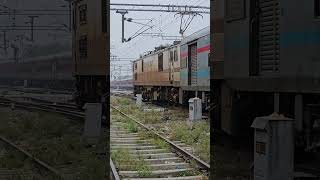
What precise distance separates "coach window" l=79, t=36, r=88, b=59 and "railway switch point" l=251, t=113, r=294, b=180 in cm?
162

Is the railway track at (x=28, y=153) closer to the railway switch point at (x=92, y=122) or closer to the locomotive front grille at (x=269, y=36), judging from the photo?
the railway switch point at (x=92, y=122)

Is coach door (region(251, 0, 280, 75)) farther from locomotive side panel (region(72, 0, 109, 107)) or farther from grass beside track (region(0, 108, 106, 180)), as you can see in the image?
grass beside track (region(0, 108, 106, 180))

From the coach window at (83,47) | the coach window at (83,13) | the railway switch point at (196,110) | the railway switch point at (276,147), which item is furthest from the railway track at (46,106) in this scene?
the railway switch point at (196,110)

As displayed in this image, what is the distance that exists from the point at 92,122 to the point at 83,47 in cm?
69

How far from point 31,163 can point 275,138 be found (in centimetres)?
232

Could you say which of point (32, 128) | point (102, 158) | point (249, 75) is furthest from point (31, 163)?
point (249, 75)

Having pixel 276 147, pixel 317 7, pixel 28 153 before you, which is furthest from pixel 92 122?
pixel 317 7

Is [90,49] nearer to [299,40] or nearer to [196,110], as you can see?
[299,40]

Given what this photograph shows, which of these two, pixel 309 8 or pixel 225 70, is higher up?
pixel 309 8

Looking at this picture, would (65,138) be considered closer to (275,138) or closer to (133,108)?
(275,138)

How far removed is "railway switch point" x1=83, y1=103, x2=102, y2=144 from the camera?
3.86 metres

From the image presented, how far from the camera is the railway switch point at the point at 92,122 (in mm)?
3857

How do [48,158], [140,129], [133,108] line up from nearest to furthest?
[48,158], [140,129], [133,108]

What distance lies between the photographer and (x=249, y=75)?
3.70 metres
